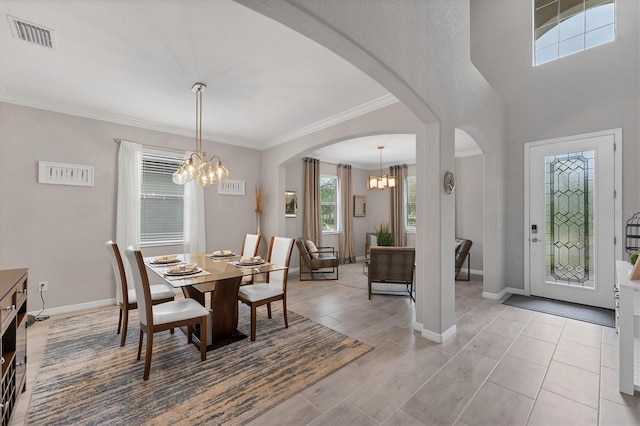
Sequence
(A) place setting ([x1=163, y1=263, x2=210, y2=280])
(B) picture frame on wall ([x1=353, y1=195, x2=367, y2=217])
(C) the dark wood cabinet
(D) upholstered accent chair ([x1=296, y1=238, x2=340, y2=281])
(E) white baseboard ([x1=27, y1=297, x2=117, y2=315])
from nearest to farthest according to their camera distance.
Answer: (C) the dark wood cabinet
(A) place setting ([x1=163, y1=263, x2=210, y2=280])
(E) white baseboard ([x1=27, y1=297, x2=117, y2=315])
(D) upholstered accent chair ([x1=296, y1=238, x2=340, y2=281])
(B) picture frame on wall ([x1=353, y1=195, x2=367, y2=217])

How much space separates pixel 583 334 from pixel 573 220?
170 centimetres

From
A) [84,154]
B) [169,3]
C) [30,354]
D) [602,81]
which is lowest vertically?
[30,354]

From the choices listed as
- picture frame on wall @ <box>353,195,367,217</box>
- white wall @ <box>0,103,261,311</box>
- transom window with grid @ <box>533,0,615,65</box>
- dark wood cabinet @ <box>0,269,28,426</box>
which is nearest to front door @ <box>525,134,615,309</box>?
transom window with grid @ <box>533,0,615,65</box>

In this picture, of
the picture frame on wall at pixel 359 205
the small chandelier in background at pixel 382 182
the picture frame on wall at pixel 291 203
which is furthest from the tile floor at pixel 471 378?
the picture frame on wall at pixel 359 205

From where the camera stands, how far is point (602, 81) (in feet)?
12.0

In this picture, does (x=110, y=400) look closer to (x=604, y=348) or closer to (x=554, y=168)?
(x=604, y=348)

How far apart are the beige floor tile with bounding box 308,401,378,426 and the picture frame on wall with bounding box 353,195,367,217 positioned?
6233 millimetres

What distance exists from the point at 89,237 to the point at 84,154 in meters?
1.17

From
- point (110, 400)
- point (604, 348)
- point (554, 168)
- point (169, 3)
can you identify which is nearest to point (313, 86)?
point (169, 3)

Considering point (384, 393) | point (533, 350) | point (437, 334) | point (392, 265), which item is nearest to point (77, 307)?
point (384, 393)

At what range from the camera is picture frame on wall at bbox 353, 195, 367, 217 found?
26.0ft

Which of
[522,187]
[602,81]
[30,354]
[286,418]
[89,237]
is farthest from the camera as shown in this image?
[522,187]

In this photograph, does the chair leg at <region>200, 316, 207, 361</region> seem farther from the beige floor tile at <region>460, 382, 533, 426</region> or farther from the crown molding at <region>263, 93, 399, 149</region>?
the crown molding at <region>263, 93, 399, 149</region>

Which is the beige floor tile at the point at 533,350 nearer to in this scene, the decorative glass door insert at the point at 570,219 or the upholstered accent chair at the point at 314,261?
the decorative glass door insert at the point at 570,219
